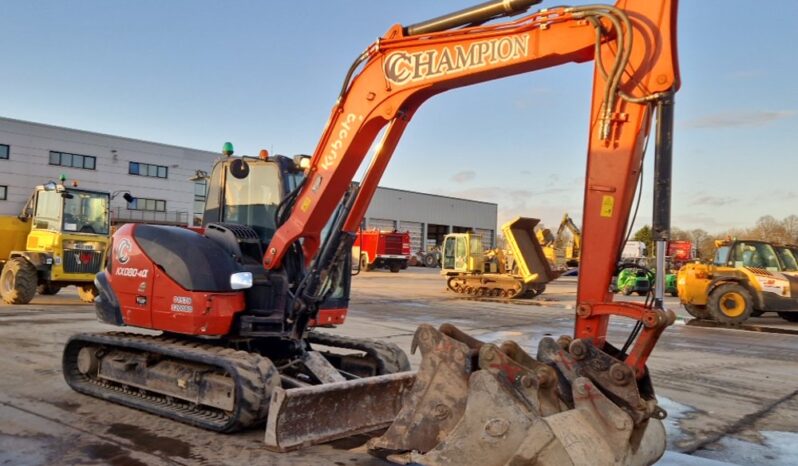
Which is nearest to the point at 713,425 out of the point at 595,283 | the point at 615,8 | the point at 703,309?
the point at 595,283

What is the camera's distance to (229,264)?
625 centimetres

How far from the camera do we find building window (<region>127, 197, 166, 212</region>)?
1881 inches

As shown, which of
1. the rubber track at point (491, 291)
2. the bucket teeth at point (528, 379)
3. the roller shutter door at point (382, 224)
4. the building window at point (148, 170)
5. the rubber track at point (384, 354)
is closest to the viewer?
the bucket teeth at point (528, 379)

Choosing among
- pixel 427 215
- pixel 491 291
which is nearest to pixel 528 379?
pixel 491 291

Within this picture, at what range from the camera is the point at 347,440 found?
225 inches

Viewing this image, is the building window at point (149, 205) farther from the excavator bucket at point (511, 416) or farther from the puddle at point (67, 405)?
the excavator bucket at point (511, 416)

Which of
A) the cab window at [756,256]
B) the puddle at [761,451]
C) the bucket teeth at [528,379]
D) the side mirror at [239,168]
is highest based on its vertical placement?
the side mirror at [239,168]

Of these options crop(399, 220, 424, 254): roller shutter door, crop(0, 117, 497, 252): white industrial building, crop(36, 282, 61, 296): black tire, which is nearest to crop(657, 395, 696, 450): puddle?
crop(36, 282, 61, 296): black tire

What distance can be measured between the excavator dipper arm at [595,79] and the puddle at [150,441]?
2.68 metres

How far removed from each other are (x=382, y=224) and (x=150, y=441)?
200 feet

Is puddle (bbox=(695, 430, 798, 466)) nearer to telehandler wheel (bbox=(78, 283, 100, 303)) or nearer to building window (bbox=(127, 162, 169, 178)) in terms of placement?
telehandler wheel (bbox=(78, 283, 100, 303))

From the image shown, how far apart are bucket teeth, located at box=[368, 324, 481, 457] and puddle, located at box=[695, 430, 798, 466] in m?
2.79

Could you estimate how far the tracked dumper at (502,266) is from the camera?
76.0 ft

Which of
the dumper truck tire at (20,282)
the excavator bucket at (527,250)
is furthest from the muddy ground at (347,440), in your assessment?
the excavator bucket at (527,250)
